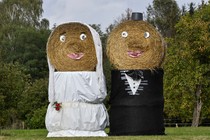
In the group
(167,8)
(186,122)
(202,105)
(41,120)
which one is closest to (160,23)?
(167,8)

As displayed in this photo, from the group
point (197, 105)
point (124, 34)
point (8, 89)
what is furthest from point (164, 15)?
point (124, 34)

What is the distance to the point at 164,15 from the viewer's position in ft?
241

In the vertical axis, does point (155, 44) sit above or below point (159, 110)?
above

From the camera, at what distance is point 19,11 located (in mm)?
72312

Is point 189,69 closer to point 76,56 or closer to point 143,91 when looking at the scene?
point 143,91

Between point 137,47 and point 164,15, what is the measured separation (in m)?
53.7

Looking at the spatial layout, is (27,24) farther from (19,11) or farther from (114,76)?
(114,76)

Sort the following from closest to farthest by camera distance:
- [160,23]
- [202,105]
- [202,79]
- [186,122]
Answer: [202,79], [202,105], [186,122], [160,23]

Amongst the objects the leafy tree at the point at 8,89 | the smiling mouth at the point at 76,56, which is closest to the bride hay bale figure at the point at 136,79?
the smiling mouth at the point at 76,56

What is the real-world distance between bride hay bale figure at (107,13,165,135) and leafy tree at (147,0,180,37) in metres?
48.1

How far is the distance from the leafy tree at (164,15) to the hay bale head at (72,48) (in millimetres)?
48445

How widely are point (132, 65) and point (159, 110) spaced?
1677 mm

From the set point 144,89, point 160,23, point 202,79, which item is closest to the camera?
point 144,89

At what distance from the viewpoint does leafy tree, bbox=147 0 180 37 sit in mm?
71062
